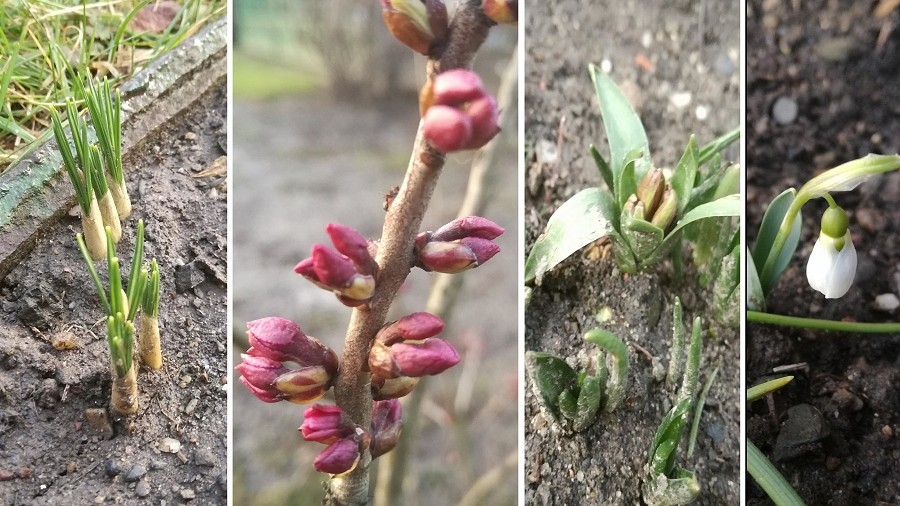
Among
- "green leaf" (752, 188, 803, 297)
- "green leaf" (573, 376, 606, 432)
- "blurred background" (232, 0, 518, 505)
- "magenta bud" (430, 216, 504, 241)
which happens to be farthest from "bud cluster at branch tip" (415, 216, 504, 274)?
"green leaf" (752, 188, 803, 297)

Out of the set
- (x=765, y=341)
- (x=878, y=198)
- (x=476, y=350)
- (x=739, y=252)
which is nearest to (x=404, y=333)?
(x=476, y=350)

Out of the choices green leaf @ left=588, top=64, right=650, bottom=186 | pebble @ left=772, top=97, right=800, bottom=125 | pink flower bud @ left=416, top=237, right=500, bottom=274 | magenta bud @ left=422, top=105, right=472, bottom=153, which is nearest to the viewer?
magenta bud @ left=422, top=105, right=472, bottom=153

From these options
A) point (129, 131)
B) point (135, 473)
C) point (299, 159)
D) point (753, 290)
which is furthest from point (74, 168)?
point (753, 290)

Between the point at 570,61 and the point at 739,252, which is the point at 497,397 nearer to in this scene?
the point at 739,252

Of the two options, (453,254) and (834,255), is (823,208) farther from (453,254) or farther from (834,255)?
(453,254)

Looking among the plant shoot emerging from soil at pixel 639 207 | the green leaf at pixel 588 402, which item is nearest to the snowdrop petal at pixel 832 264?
the plant shoot emerging from soil at pixel 639 207

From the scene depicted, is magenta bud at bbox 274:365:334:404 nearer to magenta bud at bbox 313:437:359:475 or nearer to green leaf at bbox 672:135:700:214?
magenta bud at bbox 313:437:359:475
